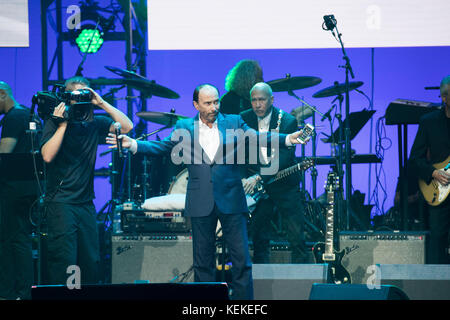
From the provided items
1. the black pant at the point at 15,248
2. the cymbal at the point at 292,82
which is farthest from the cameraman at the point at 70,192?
the cymbal at the point at 292,82

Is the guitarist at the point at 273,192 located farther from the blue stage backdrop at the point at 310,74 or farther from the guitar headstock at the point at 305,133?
the blue stage backdrop at the point at 310,74

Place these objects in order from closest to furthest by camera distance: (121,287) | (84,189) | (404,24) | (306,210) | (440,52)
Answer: (121,287), (84,189), (404,24), (306,210), (440,52)

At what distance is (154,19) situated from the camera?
17.2 ft

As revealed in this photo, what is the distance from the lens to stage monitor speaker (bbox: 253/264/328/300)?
12.1ft

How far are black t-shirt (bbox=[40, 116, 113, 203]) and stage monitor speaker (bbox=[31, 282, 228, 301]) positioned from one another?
229cm

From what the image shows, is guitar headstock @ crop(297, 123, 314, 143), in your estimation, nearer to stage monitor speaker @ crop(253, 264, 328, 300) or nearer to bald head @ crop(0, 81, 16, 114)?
stage monitor speaker @ crop(253, 264, 328, 300)

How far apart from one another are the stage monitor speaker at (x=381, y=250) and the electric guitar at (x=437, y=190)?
1.06ft

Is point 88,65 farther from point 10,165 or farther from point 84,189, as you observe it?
point 84,189

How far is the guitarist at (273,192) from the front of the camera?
4.98 metres

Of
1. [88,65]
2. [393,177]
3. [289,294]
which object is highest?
[88,65]

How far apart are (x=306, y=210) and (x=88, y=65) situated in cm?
390

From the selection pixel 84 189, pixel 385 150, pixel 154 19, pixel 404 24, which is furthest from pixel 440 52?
pixel 84 189

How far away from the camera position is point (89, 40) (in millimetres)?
6594

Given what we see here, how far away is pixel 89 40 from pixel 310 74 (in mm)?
3146
